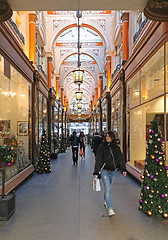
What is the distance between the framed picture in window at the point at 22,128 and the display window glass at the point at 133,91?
3988 mm

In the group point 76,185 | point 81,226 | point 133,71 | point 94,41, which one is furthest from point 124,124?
point 94,41

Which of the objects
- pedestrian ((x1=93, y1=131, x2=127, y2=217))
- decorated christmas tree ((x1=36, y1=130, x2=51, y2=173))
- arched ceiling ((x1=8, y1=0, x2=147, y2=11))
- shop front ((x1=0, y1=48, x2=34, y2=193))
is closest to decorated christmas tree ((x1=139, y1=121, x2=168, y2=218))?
pedestrian ((x1=93, y1=131, x2=127, y2=217))

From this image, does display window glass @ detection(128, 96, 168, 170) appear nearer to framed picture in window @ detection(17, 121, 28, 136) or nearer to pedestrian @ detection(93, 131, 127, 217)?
pedestrian @ detection(93, 131, 127, 217)

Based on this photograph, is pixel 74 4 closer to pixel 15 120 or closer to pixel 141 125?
pixel 15 120

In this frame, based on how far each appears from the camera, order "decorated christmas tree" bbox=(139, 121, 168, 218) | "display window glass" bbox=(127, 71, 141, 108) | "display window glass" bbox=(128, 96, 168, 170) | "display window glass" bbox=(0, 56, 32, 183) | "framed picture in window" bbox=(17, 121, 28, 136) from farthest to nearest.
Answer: "display window glass" bbox=(127, 71, 141, 108), "framed picture in window" bbox=(17, 121, 28, 136), "display window glass" bbox=(0, 56, 32, 183), "display window glass" bbox=(128, 96, 168, 170), "decorated christmas tree" bbox=(139, 121, 168, 218)

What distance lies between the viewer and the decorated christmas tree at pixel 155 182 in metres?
3.97

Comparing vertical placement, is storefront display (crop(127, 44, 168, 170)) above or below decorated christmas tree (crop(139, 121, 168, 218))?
above

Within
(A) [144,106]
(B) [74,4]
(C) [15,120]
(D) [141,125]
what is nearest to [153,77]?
(A) [144,106]

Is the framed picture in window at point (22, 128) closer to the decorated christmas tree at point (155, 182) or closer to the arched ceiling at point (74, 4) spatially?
the arched ceiling at point (74, 4)

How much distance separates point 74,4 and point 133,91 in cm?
445

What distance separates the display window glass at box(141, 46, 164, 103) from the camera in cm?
529

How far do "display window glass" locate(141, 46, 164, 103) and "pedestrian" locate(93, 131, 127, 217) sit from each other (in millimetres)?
2019

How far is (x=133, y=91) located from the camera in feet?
26.8

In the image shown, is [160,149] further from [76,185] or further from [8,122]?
[8,122]
